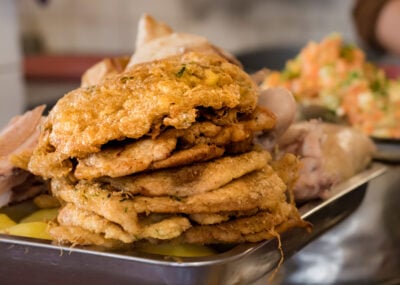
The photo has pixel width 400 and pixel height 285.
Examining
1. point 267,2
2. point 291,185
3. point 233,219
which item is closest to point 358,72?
point 291,185

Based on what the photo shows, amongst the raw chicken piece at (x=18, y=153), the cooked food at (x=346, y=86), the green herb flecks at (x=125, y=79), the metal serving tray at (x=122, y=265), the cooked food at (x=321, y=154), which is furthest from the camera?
the cooked food at (x=346, y=86)

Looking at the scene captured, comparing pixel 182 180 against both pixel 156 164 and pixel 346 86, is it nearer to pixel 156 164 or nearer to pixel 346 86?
pixel 156 164

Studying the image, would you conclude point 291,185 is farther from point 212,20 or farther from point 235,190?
point 212,20

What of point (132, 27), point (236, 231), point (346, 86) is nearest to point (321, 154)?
point (236, 231)

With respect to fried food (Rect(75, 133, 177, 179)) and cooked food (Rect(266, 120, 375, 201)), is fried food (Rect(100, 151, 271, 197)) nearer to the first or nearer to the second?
fried food (Rect(75, 133, 177, 179))

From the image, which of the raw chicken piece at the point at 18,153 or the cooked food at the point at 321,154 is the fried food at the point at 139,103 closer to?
the raw chicken piece at the point at 18,153

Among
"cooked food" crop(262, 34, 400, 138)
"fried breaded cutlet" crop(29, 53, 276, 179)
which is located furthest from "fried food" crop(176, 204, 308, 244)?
"cooked food" crop(262, 34, 400, 138)

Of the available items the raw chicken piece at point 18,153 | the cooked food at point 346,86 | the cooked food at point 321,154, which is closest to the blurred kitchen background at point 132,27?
the cooked food at point 346,86
